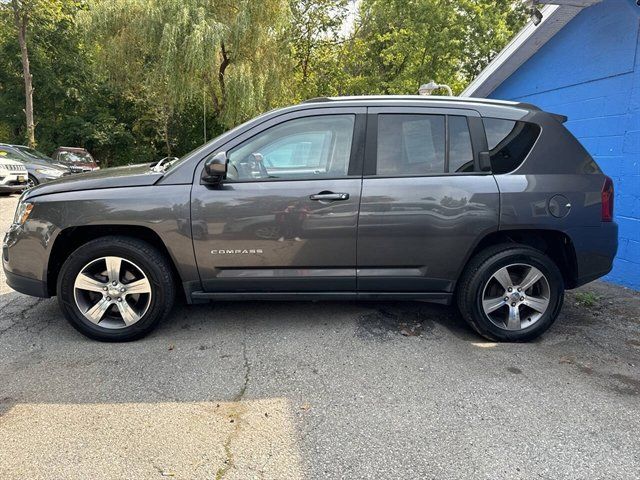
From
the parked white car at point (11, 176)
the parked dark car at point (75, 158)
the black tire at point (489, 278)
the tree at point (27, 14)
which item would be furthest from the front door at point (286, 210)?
the tree at point (27, 14)

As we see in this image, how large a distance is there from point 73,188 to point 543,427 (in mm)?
3596

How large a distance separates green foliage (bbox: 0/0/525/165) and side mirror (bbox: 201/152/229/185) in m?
14.3

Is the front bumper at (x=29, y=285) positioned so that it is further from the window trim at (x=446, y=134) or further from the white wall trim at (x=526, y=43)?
the white wall trim at (x=526, y=43)

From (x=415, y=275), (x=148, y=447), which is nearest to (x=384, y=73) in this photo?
(x=415, y=275)

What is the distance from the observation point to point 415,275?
3.46 metres

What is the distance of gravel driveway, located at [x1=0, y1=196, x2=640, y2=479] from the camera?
2.21 m

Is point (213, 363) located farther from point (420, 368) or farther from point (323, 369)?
point (420, 368)

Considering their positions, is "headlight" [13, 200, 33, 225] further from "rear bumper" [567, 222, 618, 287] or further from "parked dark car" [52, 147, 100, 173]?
"parked dark car" [52, 147, 100, 173]

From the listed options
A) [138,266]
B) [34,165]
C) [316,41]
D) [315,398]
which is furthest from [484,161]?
[316,41]

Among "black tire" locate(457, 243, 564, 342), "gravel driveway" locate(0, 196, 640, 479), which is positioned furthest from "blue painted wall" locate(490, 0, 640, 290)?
"black tire" locate(457, 243, 564, 342)

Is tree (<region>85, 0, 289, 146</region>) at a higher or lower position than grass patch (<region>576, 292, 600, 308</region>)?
higher

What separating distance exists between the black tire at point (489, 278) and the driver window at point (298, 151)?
131cm

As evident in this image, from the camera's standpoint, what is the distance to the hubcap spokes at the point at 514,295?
3500mm

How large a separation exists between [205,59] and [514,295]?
15328mm
